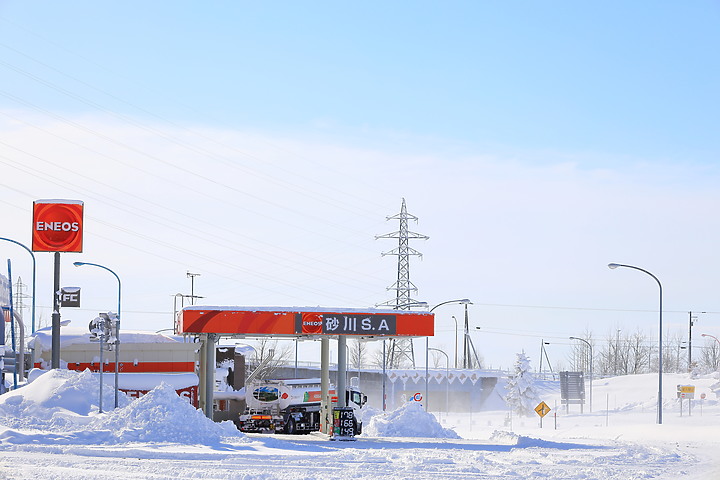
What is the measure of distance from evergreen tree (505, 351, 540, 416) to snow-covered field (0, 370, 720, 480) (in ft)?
156

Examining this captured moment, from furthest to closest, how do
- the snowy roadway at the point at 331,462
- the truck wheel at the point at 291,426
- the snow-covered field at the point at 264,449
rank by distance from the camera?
the truck wheel at the point at 291,426 < the snow-covered field at the point at 264,449 < the snowy roadway at the point at 331,462

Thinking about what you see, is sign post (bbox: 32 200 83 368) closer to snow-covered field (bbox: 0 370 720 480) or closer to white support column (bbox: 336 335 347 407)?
snow-covered field (bbox: 0 370 720 480)

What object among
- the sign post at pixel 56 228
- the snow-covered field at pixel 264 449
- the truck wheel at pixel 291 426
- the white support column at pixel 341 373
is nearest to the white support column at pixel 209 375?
the snow-covered field at pixel 264 449

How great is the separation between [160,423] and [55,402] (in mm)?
6254

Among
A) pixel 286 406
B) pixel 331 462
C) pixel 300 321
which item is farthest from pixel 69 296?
pixel 331 462

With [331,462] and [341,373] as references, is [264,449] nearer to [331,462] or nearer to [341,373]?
[331,462]

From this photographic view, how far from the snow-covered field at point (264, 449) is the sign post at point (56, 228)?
7324 millimetres

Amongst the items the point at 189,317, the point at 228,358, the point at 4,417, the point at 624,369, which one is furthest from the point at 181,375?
the point at 624,369

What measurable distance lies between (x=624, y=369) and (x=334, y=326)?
A: 406 feet

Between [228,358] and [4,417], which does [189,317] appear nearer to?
[4,417]

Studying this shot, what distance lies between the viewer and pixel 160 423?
105 ft

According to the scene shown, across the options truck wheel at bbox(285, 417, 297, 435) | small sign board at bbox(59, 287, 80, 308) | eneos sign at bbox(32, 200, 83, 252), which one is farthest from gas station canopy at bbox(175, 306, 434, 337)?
truck wheel at bbox(285, 417, 297, 435)

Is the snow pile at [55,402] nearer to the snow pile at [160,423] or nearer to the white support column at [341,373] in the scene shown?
the snow pile at [160,423]

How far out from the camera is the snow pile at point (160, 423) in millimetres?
31188
